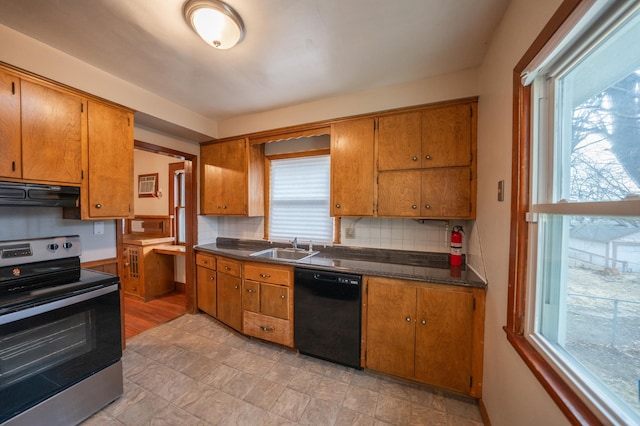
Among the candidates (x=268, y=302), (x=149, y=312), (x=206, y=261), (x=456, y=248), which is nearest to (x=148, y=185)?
(x=149, y=312)

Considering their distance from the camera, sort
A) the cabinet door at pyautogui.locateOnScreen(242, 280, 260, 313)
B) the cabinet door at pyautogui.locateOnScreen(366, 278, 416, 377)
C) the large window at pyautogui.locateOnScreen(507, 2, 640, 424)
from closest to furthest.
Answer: the large window at pyautogui.locateOnScreen(507, 2, 640, 424), the cabinet door at pyautogui.locateOnScreen(366, 278, 416, 377), the cabinet door at pyautogui.locateOnScreen(242, 280, 260, 313)

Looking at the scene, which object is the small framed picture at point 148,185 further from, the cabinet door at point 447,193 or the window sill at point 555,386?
the window sill at point 555,386

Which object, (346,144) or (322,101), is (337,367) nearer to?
(346,144)

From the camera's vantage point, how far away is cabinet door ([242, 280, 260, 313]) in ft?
7.88

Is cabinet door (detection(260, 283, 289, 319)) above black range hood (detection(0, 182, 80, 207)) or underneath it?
underneath

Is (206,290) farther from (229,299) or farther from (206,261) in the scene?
(229,299)

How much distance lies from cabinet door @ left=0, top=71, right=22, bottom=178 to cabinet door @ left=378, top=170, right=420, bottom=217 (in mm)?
2657

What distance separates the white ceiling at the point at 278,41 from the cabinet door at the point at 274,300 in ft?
6.43

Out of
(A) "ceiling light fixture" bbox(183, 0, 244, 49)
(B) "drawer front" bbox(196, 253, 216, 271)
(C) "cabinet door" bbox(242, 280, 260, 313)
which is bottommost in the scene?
(C) "cabinet door" bbox(242, 280, 260, 313)

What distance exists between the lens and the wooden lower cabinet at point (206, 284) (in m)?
2.83

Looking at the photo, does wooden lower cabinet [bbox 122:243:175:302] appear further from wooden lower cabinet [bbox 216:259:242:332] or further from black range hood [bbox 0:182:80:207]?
black range hood [bbox 0:182:80:207]

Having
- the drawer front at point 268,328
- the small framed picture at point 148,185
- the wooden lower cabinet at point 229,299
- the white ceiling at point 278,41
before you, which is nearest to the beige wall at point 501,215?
the white ceiling at point 278,41

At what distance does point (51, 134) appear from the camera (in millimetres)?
1688

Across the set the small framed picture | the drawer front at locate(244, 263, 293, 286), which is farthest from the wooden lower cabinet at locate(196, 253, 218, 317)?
the small framed picture
